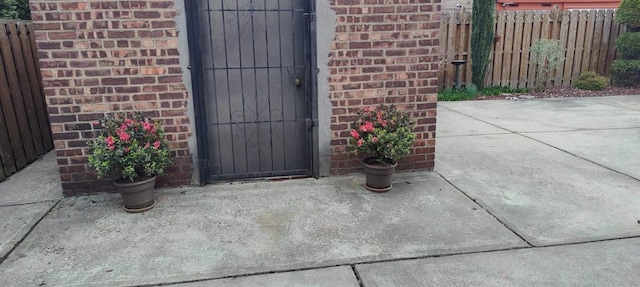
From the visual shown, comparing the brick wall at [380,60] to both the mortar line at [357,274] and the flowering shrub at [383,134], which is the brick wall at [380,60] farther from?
the mortar line at [357,274]

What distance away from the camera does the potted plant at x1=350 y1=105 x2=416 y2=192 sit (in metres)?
3.87

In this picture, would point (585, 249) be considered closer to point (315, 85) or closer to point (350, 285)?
point (350, 285)

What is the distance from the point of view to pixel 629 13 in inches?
398

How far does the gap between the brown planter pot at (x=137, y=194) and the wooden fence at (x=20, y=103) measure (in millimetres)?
1814

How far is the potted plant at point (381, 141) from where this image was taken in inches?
152

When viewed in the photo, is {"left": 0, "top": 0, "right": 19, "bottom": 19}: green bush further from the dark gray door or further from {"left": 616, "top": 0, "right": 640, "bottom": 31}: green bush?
{"left": 616, "top": 0, "right": 640, "bottom": 31}: green bush

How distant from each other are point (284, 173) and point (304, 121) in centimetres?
57

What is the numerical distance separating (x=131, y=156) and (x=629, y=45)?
1137 cm

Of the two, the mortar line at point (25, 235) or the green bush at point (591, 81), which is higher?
the green bush at point (591, 81)

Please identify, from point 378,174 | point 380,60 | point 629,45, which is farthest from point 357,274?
point 629,45

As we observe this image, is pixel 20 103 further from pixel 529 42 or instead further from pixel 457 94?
pixel 529 42

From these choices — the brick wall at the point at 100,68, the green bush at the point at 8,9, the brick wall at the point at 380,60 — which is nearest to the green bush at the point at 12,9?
the green bush at the point at 8,9

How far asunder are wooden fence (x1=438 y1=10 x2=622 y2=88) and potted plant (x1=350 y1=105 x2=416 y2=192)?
22.7 feet

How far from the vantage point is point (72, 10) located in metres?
3.62
